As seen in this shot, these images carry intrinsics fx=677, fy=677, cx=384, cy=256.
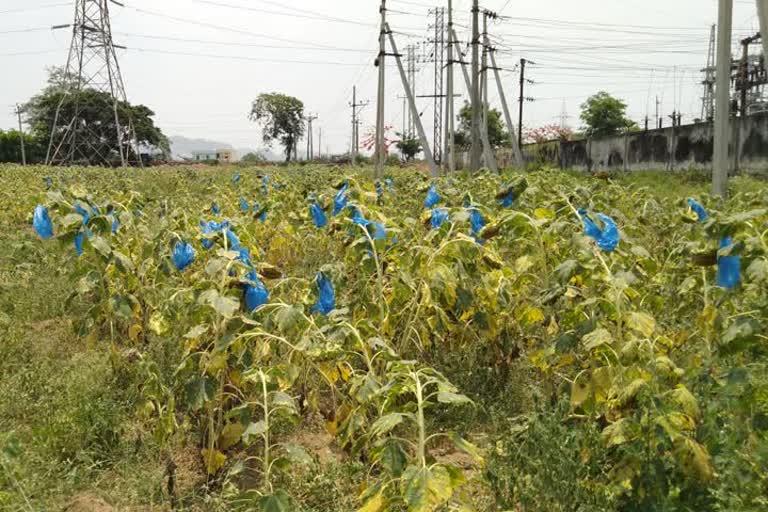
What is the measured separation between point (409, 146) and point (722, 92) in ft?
167

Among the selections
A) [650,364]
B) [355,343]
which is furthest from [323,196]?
[650,364]

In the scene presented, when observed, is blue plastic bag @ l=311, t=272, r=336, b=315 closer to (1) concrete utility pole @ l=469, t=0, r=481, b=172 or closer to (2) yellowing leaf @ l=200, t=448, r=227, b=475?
(2) yellowing leaf @ l=200, t=448, r=227, b=475

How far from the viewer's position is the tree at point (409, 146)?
57906mm

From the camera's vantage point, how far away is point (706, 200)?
5355mm

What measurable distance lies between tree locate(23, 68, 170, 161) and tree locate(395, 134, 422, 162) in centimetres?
1954

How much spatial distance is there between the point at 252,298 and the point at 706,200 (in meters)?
4.09

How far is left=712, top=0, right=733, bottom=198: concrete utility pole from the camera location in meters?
7.94

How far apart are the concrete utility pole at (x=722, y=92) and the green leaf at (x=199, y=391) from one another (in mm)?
7357

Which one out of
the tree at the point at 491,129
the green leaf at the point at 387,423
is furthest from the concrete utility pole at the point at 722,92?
the tree at the point at 491,129

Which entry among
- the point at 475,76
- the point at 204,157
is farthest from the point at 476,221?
the point at 204,157

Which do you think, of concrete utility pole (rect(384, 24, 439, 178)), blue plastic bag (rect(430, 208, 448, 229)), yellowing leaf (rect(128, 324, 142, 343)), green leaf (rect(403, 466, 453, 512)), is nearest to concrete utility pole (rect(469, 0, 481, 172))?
concrete utility pole (rect(384, 24, 439, 178))

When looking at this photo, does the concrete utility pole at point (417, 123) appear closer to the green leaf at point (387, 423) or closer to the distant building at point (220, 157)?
the green leaf at point (387, 423)

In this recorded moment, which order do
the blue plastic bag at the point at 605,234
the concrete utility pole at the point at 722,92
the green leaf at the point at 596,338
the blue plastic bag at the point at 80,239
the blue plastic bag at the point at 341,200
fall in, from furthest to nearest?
the concrete utility pole at the point at 722,92, the blue plastic bag at the point at 341,200, the blue plastic bag at the point at 80,239, the blue plastic bag at the point at 605,234, the green leaf at the point at 596,338

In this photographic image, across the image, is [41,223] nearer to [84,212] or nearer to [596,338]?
[84,212]
